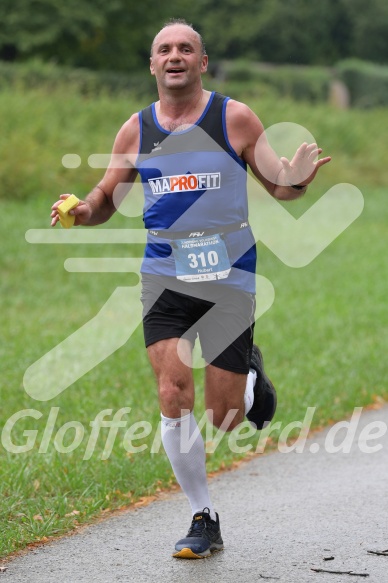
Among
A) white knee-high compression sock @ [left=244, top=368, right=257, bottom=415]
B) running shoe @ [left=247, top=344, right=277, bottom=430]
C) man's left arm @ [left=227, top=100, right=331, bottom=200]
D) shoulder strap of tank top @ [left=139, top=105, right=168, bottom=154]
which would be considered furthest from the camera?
running shoe @ [left=247, top=344, right=277, bottom=430]

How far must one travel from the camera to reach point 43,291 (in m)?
15.2

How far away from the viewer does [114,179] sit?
5.56 meters

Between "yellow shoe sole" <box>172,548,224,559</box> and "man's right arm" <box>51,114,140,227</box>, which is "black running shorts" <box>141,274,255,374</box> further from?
"yellow shoe sole" <box>172,548,224,559</box>

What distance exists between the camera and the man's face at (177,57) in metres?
5.21

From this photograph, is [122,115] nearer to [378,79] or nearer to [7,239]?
[7,239]

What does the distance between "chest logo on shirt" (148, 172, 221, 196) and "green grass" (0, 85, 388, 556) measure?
5.72 ft

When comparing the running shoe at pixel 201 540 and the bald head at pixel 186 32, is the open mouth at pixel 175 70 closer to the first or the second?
the bald head at pixel 186 32

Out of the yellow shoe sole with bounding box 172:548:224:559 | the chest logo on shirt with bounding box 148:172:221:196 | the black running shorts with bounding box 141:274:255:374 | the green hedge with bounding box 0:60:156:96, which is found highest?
the green hedge with bounding box 0:60:156:96

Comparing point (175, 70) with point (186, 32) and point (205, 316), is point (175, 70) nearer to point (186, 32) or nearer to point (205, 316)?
point (186, 32)

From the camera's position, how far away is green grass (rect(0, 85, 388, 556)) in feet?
21.1

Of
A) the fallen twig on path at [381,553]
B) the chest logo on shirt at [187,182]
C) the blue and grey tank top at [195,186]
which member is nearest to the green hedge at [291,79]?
the blue and grey tank top at [195,186]

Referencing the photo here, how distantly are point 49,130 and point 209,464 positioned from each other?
16.0m

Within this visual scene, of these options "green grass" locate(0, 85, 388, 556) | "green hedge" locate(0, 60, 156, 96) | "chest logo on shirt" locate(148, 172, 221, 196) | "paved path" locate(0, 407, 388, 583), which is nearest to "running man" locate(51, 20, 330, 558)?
"chest logo on shirt" locate(148, 172, 221, 196)

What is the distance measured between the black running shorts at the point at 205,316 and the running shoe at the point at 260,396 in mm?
490
